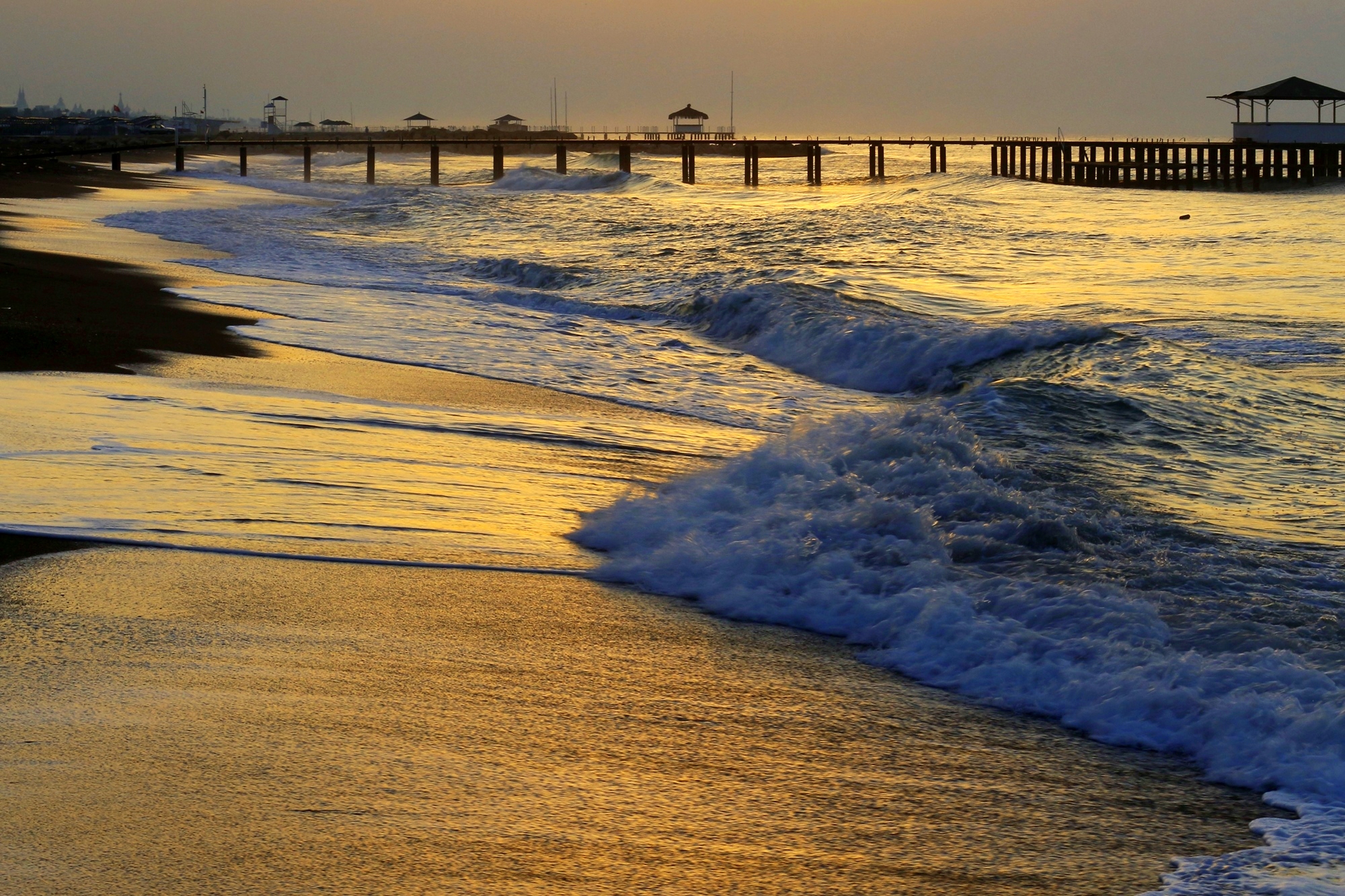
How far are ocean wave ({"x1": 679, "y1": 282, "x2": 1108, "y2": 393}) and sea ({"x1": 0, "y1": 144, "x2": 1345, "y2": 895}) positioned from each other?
6 cm

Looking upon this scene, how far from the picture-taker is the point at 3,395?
7.62 metres

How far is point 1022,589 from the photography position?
4914 millimetres

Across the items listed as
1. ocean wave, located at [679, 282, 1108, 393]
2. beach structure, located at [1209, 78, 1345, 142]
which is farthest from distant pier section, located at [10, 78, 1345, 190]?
ocean wave, located at [679, 282, 1108, 393]

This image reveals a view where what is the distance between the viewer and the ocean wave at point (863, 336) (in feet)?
40.4

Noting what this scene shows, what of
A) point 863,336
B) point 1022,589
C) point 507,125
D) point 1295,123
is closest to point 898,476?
point 1022,589

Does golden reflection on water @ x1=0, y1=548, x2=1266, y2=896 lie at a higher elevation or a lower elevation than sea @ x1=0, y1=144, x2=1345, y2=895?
lower

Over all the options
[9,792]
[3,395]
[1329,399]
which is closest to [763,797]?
[9,792]

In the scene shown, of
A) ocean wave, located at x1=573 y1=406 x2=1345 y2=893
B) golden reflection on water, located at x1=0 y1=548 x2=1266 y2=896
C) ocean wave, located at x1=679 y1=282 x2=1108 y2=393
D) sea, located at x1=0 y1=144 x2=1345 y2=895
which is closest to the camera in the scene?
golden reflection on water, located at x1=0 y1=548 x2=1266 y2=896

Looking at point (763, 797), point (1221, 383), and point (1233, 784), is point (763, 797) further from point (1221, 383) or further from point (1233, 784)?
point (1221, 383)

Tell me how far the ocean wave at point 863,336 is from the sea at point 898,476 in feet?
0.18

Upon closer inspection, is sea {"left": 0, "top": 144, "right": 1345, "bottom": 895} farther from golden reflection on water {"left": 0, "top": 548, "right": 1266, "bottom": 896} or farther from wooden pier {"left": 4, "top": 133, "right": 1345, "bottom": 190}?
wooden pier {"left": 4, "top": 133, "right": 1345, "bottom": 190}

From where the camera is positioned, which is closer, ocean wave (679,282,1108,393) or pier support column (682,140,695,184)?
ocean wave (679,282,1108,393)

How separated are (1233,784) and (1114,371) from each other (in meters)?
7.68

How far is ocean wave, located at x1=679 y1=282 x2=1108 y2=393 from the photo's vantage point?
12.3 m
